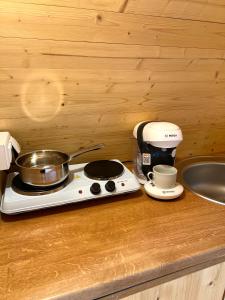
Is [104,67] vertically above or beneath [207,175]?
above

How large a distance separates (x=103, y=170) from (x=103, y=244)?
34 centimetres

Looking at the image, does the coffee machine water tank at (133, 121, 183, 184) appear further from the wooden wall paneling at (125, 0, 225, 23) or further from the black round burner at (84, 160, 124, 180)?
the wooden wall paneling at (125, 0, 225, 23)

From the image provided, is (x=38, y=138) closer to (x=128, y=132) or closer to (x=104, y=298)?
(x=128, y=132)

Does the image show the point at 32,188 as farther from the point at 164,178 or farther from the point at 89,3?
the point at 89,3

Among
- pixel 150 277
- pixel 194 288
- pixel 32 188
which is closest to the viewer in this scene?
pixel 150 277

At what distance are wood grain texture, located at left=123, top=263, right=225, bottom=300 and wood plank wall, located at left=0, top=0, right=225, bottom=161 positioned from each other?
23.7 inches

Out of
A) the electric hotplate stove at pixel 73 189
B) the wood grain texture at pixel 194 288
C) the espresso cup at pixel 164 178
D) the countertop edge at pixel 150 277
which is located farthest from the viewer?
the espresso cup at pixel 164 178

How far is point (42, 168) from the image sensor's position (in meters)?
0.83

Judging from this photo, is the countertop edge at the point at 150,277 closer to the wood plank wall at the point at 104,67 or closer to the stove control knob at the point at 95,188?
the stove control knob at the point at 95,188

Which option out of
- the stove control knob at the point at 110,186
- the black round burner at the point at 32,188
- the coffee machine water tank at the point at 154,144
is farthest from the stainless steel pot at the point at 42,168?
the coffee machine water tank at the point at 154,144

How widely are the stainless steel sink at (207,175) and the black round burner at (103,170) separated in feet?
1.36

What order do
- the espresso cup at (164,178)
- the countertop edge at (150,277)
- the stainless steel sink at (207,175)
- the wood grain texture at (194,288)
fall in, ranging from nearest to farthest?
the countertop edge at (150,277)
the wood grain texture at (194,288)
the espresso cup at (164,178)
the stainless steel sink at (207,175)

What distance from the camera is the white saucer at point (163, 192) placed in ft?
2.98

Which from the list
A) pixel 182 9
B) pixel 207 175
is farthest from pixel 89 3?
pixel 207 175
